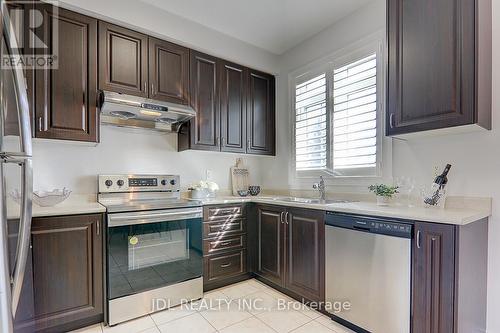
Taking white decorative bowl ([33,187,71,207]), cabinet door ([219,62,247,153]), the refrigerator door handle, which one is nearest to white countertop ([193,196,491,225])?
cabinet door ([219,62,247,153])

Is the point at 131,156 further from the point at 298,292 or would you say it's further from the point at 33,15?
the point at 298,292

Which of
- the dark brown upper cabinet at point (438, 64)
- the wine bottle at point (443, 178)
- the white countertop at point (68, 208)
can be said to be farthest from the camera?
the wine bottle at point (443, 178)

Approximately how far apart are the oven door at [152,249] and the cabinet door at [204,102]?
0.81 meters

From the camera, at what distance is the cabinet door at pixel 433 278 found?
1403mm

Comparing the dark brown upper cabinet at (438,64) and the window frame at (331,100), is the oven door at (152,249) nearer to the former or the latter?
the window frame at (331,100)

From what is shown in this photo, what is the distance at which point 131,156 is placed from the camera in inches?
105

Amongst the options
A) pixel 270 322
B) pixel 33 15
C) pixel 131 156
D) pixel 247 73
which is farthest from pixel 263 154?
pixel 33 15

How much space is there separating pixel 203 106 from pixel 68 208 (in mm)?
1579

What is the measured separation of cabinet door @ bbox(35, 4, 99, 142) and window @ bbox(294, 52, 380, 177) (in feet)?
7.13

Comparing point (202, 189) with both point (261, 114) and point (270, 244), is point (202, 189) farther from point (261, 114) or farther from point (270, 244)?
point (261, 114)

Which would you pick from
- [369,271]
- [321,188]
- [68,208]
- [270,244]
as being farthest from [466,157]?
[68,208]

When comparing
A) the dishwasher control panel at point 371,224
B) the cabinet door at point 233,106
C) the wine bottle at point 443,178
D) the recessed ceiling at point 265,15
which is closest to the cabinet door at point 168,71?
the recessed ceiling at point 265,15

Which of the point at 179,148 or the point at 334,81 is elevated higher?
the point at 334,81

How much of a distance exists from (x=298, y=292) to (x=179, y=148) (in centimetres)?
194
